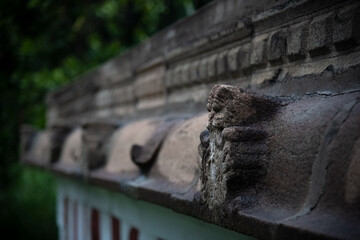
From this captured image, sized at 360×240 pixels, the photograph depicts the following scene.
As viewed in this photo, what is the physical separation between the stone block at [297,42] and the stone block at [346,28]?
0.36 feet

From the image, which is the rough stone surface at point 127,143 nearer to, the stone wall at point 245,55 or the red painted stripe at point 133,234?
the stone wall at point 245,55

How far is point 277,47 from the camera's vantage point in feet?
3.78

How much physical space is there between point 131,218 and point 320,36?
123 cm

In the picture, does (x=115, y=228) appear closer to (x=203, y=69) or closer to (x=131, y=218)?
(x=131, y=218)

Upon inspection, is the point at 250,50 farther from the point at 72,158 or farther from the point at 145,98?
the point at 72,158

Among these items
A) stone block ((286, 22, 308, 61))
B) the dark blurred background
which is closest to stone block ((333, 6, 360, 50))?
stone block ((286, 22, 308, 61))

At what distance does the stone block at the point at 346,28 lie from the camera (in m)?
0.91

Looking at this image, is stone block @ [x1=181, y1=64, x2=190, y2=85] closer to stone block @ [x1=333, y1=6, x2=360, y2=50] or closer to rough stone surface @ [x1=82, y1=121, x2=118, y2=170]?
rough stone surface @ [x1=82, y1=121, x2=118, y2=170]

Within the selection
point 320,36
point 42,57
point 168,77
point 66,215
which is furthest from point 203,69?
point 42,57

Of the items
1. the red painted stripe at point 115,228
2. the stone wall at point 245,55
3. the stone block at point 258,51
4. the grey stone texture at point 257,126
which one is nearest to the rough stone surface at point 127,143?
the grey stone texture at point 257,126

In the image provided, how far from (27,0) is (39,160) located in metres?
1.11

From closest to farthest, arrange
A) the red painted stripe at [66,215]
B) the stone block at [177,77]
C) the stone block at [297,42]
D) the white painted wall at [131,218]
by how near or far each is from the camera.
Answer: the stone block at [297,42] → the white painted wall at [131,218] → the stone block at [177,77] → the red painted stripe at [66,215]

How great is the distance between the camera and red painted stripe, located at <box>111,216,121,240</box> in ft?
7.05

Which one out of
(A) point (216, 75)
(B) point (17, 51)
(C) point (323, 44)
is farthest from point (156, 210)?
(B) point (17, 51)
